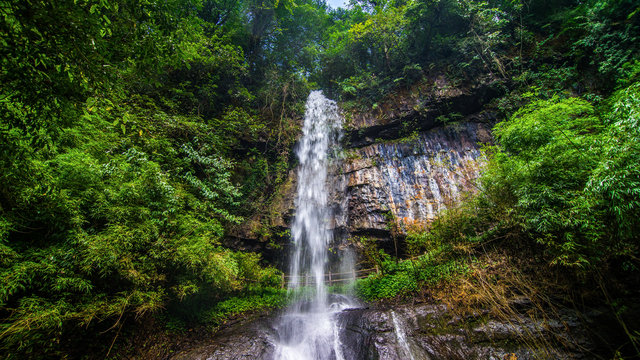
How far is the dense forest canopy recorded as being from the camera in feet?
7.02

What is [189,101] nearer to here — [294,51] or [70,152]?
[70,152]

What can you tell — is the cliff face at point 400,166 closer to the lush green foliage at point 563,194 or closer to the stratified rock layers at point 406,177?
the stratified rock layers at point 406,177

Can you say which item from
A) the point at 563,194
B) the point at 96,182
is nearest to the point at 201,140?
the point at 96,182

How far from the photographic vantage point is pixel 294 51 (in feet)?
47.1

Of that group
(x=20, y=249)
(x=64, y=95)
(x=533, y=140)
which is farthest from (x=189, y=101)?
(x=533, y=140)

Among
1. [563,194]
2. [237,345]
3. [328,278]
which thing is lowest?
[237,345]

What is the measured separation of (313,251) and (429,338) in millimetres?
5887

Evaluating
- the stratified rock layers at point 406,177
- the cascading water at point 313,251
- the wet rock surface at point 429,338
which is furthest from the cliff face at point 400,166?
the wet rock surface at point 429,338

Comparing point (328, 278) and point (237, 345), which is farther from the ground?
point (328, 278)

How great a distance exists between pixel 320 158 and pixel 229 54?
6.59m

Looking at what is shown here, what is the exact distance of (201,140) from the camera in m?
8.67

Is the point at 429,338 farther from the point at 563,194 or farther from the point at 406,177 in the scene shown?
the point at 406,177

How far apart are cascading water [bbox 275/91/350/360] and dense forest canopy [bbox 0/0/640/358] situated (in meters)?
1.11

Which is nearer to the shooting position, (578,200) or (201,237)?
(578,200)
